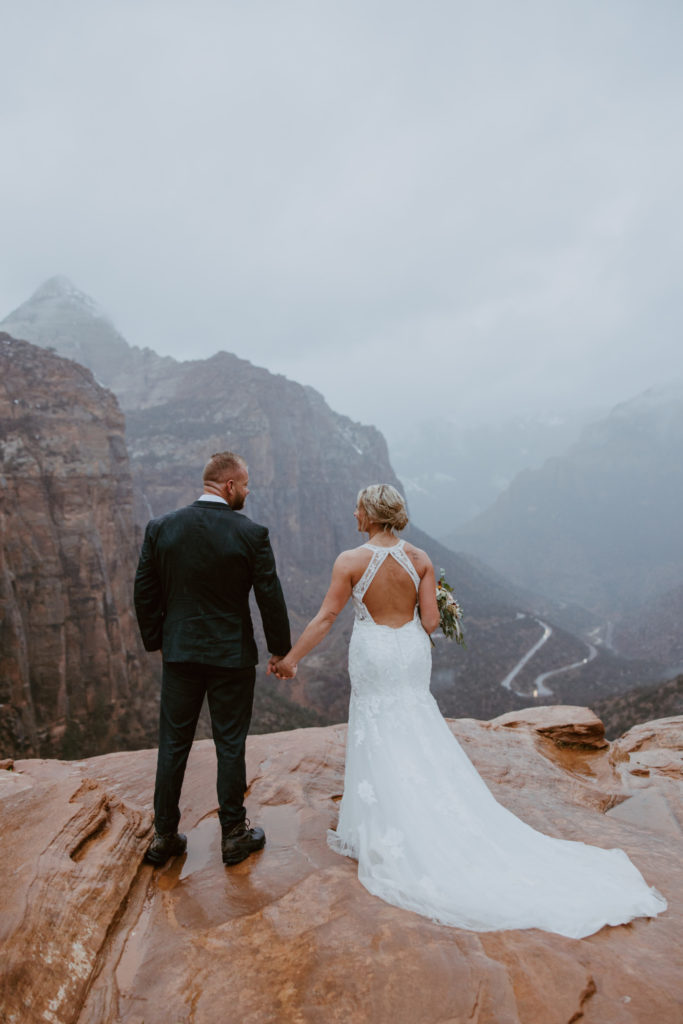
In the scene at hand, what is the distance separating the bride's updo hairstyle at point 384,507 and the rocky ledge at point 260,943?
8.74ft

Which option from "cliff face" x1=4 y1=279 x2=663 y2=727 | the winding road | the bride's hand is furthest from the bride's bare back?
the winding road

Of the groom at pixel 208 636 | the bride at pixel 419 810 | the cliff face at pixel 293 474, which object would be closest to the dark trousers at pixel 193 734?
the groom at pixel 208 636

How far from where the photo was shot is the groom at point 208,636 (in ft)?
12.8

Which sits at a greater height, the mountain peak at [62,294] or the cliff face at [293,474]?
the mountain peak at [62,294]

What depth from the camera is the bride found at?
3.42m

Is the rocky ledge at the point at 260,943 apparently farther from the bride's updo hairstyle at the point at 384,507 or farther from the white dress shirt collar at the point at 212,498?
the bride's updo hairstyle at the point at 384,507

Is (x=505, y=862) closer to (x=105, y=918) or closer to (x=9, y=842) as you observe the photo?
(x=105, y=918)

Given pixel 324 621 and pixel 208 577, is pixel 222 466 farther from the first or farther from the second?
pixel 324 621

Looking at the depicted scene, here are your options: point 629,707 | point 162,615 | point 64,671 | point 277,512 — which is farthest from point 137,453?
point 162,615

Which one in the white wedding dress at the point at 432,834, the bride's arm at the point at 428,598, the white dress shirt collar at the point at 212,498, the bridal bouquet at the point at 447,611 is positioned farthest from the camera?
the bridal bouquet at the point at 447,611

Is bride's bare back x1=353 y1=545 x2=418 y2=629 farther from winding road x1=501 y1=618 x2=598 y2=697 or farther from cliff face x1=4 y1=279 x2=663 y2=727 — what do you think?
winding road x1=501 y1=618 x2=598 y2=697

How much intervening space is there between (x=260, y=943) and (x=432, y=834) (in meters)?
1.35

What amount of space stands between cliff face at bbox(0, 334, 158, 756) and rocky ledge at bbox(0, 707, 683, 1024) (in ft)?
101

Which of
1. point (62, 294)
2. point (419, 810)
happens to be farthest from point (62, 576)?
point (62, 294)
